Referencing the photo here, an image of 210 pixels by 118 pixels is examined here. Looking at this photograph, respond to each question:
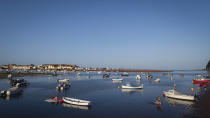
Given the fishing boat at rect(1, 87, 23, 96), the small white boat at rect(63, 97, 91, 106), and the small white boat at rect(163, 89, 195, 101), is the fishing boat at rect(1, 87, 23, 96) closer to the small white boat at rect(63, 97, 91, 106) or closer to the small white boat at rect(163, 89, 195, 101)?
the small white boat at rect(63, 97, 91, 106)

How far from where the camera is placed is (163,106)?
1245 inches

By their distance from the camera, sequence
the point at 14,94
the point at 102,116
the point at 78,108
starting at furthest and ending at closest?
the point at 14,94 → the point at 78,108 → the point at 102,116

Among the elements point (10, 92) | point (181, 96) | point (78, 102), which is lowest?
point (78, 102)

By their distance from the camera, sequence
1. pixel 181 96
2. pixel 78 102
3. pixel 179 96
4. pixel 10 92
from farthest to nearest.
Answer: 1. pixel 10 92
2. pixel 179 96
3. pixel 181 96
4. pixel 78 102

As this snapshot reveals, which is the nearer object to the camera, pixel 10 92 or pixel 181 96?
pixel 181 96

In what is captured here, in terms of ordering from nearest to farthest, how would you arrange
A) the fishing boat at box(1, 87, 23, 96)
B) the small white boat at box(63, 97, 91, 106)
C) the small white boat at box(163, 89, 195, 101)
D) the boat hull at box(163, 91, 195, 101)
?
the small white boat at box(63, 97, 91, 106) → the boat hull at box(163, 91, 195, 101) → the small white boat at box(163, 89, 195, 101) → the fishing boat at box(1, 87, 23, 96)

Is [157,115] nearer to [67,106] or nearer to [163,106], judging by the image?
[163,106]

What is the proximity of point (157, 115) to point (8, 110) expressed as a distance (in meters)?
24.5

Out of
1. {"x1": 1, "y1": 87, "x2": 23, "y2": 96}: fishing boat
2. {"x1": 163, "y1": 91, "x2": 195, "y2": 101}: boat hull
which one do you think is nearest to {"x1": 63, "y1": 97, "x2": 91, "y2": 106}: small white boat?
{"x1": 1, "y1": 87, "x2": 23, "y2": 96}: fishing boat

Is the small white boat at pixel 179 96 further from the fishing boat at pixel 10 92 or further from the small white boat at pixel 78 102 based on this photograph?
the fishing boat at pixel 10 92

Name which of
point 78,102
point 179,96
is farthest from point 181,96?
point 78,102

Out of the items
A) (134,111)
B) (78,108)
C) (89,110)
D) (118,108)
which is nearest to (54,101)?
(78,108)

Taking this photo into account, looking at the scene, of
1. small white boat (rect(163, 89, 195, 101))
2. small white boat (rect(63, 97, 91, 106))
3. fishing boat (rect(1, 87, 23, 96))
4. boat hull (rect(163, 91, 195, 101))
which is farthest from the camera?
fishing boat (rect(1, 87, 23, 96))

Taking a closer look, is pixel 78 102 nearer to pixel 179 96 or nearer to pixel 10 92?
pixel 10 92
